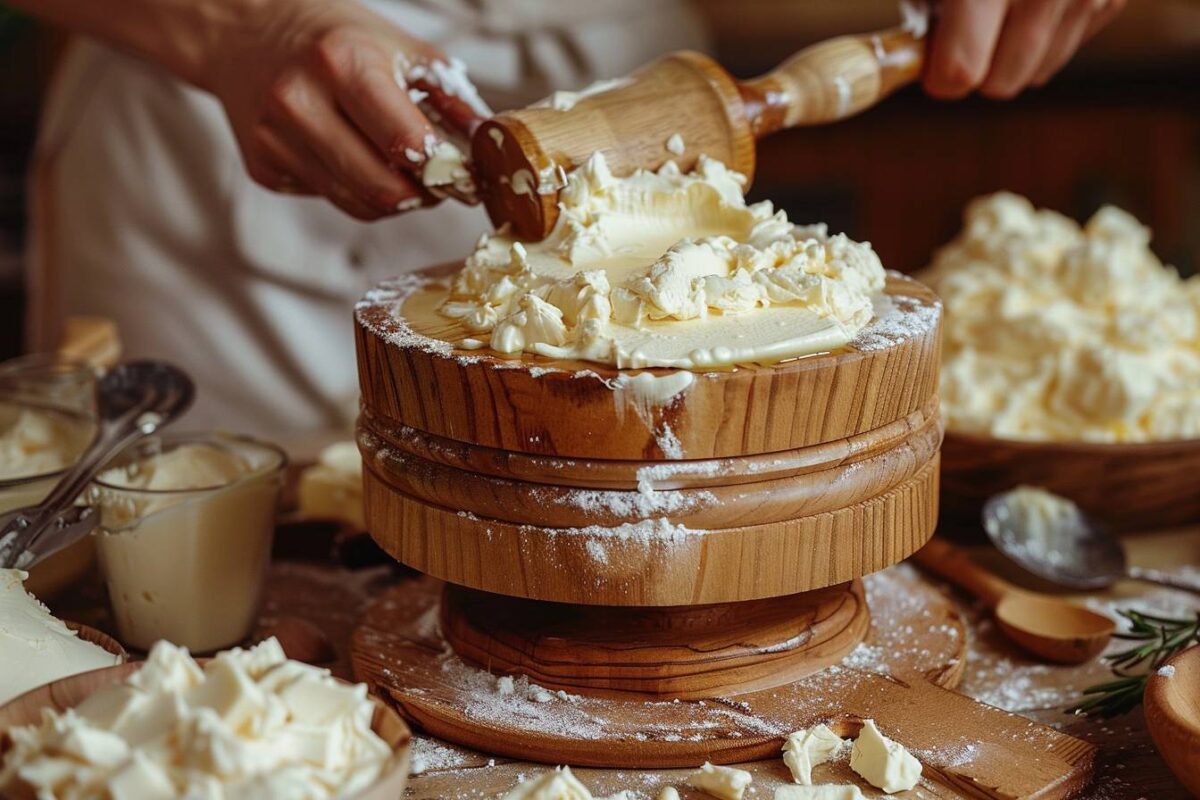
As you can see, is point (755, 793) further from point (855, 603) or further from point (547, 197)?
point (547, 197)

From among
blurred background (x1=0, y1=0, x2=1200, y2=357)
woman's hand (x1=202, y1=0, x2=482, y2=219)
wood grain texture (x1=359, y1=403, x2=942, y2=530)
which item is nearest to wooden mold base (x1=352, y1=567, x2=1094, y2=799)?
wood grain texture (x1=359, y1=403, x2=942, y2=530)

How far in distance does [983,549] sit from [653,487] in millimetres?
605

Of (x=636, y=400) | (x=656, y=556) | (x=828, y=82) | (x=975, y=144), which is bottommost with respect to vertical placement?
(x=975, y=144)

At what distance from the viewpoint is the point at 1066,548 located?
116cm

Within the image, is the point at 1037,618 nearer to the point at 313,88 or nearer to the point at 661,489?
the point at 661,489

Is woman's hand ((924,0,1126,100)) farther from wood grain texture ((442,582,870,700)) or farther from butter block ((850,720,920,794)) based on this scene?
butter block ((850,720,920,794))

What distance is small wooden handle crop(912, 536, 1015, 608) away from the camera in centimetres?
107

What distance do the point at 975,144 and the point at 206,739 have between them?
2.82 meters

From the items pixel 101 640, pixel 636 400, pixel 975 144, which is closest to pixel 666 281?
pixel 636 400

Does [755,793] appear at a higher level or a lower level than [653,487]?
lower

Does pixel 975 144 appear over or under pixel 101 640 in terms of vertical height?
under

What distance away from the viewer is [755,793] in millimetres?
769

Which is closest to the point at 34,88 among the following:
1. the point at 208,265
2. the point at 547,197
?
the point at 208,265

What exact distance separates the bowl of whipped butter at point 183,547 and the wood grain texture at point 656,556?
208 millimetres
